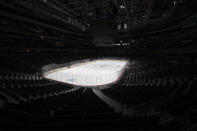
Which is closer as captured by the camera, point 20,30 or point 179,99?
point 179,99

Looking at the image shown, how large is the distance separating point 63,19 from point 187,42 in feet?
70.1

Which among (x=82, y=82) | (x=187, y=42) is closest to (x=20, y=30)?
(x=82, y=82)

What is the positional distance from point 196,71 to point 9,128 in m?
10.8

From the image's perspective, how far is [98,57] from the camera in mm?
31562

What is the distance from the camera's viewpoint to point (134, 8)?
870 inches

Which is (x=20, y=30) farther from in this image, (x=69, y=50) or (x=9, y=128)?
(x=9, y=128)

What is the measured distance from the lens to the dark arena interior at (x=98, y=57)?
4742 mm

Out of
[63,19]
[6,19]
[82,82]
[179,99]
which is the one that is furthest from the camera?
[63,19]

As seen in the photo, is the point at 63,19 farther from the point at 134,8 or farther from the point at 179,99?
the point at 179,99

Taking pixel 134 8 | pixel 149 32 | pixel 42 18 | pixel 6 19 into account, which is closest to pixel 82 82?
pixel 6 19

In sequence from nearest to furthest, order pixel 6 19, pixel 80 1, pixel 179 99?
pixel 179 99
pixel 6 19
pixel 80 1

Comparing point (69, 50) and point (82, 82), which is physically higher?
point (69, 50)

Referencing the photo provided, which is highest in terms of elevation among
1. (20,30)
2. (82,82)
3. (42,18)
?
(42,18)

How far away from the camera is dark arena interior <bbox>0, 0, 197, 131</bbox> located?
187 inches
